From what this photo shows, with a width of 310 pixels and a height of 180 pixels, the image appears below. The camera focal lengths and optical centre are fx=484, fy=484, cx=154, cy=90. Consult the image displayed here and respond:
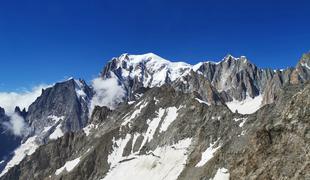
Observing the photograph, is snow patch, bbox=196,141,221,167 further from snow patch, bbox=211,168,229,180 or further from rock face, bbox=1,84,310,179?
snow patch, bbox=211,168,229,180

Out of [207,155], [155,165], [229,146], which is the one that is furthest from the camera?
[155,165]

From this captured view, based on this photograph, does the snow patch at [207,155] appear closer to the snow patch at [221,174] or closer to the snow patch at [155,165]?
the snow patch at [155,165]

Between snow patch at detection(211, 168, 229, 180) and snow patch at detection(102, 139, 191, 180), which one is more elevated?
snow patch at detection(102, 139, 191, 180)

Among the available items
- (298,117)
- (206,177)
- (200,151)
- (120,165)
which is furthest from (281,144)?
(120,165)

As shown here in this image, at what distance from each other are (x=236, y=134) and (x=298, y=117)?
96.8 m

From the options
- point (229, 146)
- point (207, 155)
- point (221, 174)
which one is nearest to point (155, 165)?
point (207, 155)

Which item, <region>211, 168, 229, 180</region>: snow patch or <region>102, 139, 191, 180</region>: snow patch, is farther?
<region>102, 139, 191, 180</region>: snow patch

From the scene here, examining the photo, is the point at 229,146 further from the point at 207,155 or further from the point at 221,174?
the point at 207,155

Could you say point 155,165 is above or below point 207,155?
above

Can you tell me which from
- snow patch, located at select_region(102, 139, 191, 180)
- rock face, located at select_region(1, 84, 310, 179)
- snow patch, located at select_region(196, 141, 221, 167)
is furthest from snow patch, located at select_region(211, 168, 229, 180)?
snow patch, located at select_region(102, 139, 191, 180)

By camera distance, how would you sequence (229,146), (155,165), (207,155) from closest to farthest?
(229,146), (207,155), (155,165)

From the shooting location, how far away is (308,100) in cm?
4894

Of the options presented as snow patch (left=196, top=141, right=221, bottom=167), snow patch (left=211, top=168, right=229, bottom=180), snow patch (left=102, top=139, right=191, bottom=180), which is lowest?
snow patch (left=211, top=168, right=229, bottom=180)

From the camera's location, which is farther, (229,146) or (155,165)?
(155,165)
